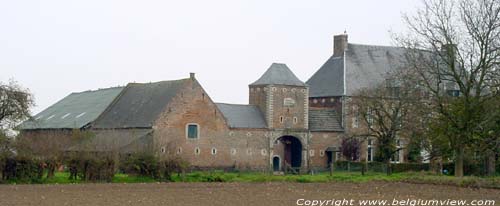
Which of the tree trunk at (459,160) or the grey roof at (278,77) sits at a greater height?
the grey roof at (278,77)

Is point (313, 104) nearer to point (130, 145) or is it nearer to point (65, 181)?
point (130, 145)

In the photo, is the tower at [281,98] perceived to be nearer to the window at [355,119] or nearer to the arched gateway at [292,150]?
the arched gateway at [292,150]

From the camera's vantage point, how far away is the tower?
63.6 metres

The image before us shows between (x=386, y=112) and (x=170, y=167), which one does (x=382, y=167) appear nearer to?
(x=386, y=112)

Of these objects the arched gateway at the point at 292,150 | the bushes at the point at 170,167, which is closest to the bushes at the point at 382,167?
the arched gateway at the point at 292,150

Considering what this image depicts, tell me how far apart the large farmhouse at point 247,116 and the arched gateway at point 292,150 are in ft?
0.25

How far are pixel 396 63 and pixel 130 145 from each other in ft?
93.9

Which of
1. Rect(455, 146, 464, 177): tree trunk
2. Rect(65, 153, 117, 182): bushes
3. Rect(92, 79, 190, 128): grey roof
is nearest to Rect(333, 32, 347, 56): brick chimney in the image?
Rect(92, 79, 190, 128): grey roof

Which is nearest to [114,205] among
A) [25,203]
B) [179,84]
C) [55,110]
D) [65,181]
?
[25,203]

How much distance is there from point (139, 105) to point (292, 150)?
13078 millimetres

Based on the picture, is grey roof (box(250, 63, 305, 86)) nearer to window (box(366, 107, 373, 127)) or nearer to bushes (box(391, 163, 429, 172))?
window (box(366, 107, 373, 127))

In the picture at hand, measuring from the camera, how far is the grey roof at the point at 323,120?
217ft

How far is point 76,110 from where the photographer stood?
6681 cm

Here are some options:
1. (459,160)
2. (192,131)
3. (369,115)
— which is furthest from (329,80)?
(459,160)
